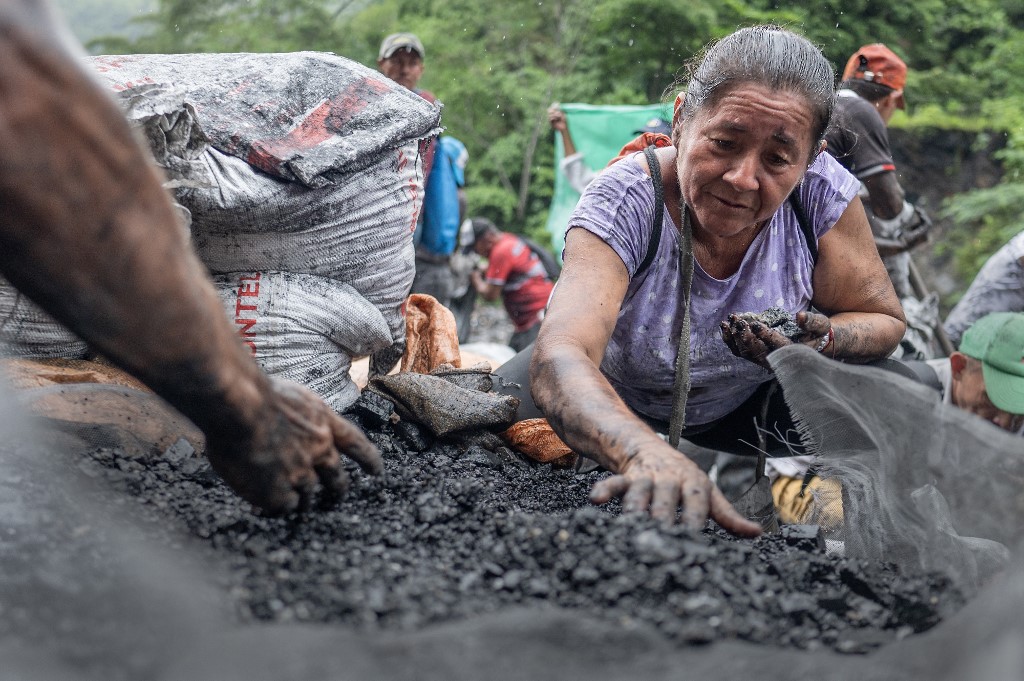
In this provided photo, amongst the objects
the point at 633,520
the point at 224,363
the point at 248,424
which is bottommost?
the point at 633,520

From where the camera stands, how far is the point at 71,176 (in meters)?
1.09

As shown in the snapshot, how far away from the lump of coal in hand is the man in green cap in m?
0.95

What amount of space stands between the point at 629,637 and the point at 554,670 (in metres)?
0.12

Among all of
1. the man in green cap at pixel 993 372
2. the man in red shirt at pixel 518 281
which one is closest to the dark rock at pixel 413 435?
the man in green cap at pixel 993 372

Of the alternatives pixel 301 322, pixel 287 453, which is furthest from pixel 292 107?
pixel 287 453

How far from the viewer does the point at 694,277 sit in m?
2.54

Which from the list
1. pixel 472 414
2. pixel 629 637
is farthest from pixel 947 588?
pixel 472 414

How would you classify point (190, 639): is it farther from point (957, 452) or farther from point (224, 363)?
point (957, 452)

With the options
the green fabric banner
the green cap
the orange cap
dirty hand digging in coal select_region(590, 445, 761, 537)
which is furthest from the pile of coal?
the green fabric banner

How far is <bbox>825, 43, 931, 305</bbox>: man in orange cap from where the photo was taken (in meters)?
4.09

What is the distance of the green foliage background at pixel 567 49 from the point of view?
961cm

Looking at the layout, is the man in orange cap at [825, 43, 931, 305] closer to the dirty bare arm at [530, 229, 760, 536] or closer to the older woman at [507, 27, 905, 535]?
the older woman at [507, 27, 905, 535]

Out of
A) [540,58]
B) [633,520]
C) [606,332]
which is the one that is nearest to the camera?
[633,520]

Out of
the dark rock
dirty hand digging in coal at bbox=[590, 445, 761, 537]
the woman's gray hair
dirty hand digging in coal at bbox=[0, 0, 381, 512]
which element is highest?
the woman's gray hair
